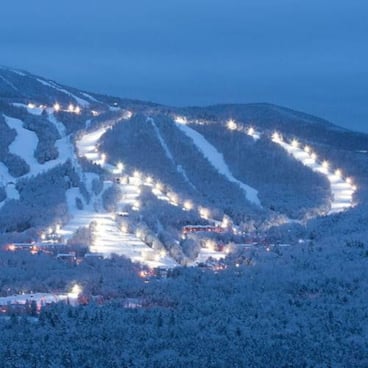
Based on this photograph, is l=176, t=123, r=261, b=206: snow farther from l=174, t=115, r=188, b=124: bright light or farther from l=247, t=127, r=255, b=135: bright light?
l=247, t=127, r=255, b=135: bright light

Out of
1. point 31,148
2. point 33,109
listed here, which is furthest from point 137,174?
point 33,109

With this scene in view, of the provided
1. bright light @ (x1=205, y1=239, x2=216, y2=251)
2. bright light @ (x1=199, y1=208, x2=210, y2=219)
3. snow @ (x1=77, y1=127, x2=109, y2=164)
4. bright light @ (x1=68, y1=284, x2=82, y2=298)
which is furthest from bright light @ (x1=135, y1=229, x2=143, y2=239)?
snow @ (x1=77, y1=127, x2=109, y2=164)

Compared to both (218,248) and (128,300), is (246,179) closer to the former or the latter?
(218,248)

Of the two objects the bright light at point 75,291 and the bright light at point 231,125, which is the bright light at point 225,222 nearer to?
the bright light at point 75,291

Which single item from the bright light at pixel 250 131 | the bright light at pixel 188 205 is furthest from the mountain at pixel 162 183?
the bright light at pixel 188 205

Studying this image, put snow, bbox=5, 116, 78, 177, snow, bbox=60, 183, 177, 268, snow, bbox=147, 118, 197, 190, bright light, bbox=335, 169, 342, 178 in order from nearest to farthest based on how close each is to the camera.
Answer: snow, bbox=60, 183, 177, 268 → snow, bbox=5, 116, 78, 177 → snow, bbox=147, 118, 197, 190 → bright light, bbox=335, 169, 342, 178

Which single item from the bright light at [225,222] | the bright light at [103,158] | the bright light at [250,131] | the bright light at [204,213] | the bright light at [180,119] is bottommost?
the bright light at [225,222]
